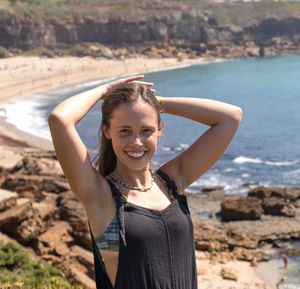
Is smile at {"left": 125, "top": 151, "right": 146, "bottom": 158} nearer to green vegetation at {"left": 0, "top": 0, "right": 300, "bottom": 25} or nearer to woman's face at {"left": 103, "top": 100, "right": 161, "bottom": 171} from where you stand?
woman's face at {"left": 103, "top": 100, "right": 161, "bottom": 171}

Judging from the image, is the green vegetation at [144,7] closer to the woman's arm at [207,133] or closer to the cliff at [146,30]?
the cliff at [146,30]

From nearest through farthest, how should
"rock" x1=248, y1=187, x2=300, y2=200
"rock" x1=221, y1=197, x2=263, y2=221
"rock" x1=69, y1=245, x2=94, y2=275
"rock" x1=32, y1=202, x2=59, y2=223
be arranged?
"rock" x1=69, y1=245, x2=94, y2=275 < "rock" x1=32, y1=202, x2=59, y2=223 < "rock" x1=221, y1=197, x2=263, y2=221 < "rock" x1=248, y1=187, x2=300, y2=200

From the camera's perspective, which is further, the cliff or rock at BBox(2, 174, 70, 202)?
the cliff

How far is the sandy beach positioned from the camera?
14.6 m

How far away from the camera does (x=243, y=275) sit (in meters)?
14.7

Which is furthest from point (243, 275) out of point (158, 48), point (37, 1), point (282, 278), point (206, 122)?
point (37, 1)

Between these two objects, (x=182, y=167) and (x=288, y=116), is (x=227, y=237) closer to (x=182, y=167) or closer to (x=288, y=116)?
(x=182, y=167)

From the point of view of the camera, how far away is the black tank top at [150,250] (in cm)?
288

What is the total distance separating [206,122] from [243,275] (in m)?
11.7

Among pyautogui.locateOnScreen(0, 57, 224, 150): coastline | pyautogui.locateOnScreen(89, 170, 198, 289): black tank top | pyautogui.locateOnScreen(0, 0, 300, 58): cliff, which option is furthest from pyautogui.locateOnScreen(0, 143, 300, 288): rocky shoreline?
pyautogui.locateOnScreen(0, 0, 300, 58): cliff

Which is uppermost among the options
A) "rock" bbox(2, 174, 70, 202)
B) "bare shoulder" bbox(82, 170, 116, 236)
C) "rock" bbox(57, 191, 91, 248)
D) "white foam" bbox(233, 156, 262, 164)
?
"bare shoulder" bbox(82, 170, 116, 236)

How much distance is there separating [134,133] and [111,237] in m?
0.53

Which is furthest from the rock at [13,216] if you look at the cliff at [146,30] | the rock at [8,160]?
the cliff at [146,30]

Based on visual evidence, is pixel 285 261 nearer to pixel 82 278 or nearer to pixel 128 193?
pixel 82 278
